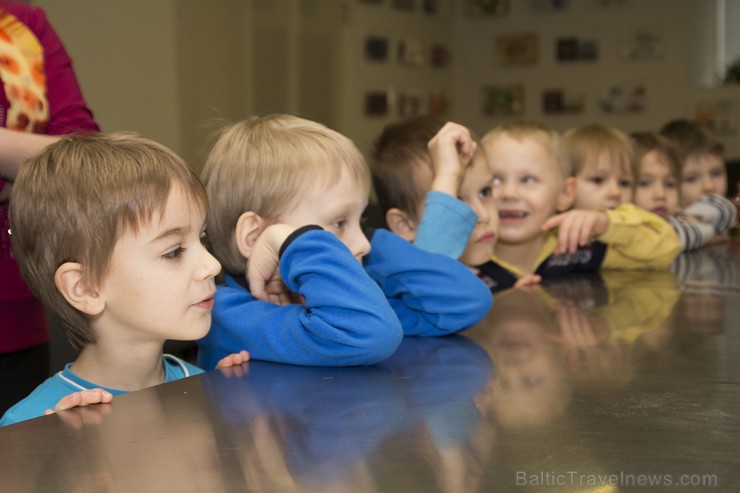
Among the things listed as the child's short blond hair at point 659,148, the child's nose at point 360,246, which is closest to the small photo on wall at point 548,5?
the child's short blond hair at point 659,148

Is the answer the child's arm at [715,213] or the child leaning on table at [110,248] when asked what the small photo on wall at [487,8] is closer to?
the child's arm at [715,213]

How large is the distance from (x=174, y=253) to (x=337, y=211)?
1.05ft

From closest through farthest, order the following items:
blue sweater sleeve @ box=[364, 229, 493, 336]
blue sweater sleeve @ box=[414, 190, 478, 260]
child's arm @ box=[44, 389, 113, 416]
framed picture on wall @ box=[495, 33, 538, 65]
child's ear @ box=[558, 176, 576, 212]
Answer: child's arm @ box=[44, 389, 113, 416]
blue sweater sleeve @ box=[364, 229, 493, 336]
blue sweater sleeve @ box=[414, 190, 478, 260]
child's ear @ box=[558, 176, 576, 212]
framed picture on wall @ box=[495, 33, 538, 65]

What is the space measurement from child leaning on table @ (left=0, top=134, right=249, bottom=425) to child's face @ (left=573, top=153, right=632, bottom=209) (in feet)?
5.53

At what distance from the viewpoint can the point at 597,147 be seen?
9.05ft

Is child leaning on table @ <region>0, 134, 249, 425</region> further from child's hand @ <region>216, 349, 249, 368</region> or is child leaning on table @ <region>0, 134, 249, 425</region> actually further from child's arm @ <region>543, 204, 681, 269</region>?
child's arm @ <region>543, 204, 681, 269</region>

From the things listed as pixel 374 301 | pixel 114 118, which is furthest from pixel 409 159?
pixel 114 118

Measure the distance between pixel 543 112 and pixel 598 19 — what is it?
0.81 metres

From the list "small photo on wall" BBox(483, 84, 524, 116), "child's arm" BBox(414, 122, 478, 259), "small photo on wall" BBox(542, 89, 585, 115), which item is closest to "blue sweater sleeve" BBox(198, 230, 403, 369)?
"child's arm" BBox(414, 122, 478, 259)

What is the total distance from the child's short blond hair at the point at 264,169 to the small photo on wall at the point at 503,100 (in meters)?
5.98

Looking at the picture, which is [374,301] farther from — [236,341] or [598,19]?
[598,19]

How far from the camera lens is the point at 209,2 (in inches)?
186

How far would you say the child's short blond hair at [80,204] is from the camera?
1234 mm

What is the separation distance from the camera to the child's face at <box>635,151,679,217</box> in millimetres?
3037
